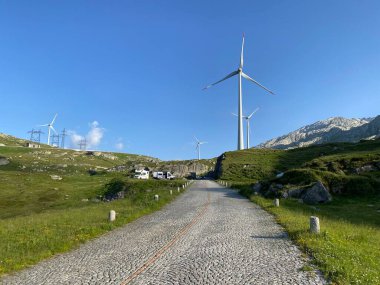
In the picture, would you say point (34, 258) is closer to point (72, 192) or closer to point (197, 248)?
point (197, 248)

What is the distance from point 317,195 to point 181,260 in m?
34.4

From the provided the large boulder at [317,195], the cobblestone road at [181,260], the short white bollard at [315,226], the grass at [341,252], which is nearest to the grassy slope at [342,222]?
the grass at [341,252]

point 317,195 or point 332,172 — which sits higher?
point 332,172

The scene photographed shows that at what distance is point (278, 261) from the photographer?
1458cm

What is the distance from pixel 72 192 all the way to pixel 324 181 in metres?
63.5

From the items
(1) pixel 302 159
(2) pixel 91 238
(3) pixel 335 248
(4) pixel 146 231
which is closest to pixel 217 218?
(4) pixel 146 231

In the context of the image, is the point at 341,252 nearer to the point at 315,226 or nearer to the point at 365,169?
the point at 315,226

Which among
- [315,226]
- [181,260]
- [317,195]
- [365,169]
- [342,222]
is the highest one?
[365,169]

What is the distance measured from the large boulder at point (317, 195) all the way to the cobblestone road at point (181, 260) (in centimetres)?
2347

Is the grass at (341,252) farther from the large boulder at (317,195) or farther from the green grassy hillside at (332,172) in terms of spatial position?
the green grassy hillside at (332,172)

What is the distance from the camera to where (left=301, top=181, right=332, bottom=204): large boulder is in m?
44.7

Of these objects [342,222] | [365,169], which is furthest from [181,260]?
[365,169]

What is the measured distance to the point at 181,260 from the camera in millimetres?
15016

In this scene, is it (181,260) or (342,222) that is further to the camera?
(342,222)
